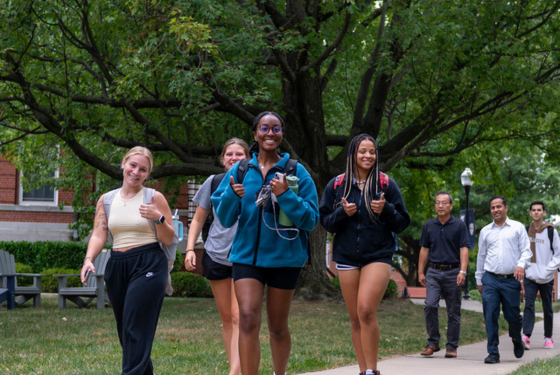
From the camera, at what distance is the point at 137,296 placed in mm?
4867

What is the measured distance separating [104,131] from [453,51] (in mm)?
7757

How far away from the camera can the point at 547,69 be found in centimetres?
1582

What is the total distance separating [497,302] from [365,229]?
12.0 ft

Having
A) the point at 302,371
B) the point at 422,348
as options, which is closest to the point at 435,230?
the point at 422,348

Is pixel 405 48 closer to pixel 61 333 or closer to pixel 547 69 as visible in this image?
pixel 547 69

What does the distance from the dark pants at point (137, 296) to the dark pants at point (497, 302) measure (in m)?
4.94

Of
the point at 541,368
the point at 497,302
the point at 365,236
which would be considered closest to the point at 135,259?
the point at 365,236

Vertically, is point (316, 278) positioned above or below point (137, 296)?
below

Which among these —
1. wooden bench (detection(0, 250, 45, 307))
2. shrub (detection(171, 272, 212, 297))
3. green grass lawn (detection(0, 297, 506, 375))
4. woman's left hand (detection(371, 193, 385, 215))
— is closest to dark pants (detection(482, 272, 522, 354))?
green grass lawn (detection(0, 297, 506, 375))

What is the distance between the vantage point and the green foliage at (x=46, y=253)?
22500 millimetres

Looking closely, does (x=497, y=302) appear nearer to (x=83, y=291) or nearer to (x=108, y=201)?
(x=108, y=201)

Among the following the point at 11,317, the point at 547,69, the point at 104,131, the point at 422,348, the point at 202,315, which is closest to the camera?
the point at 422,348

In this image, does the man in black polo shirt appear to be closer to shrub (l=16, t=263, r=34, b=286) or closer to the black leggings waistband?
the black leggings waistband

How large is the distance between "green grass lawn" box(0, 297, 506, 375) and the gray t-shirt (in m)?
1.44
